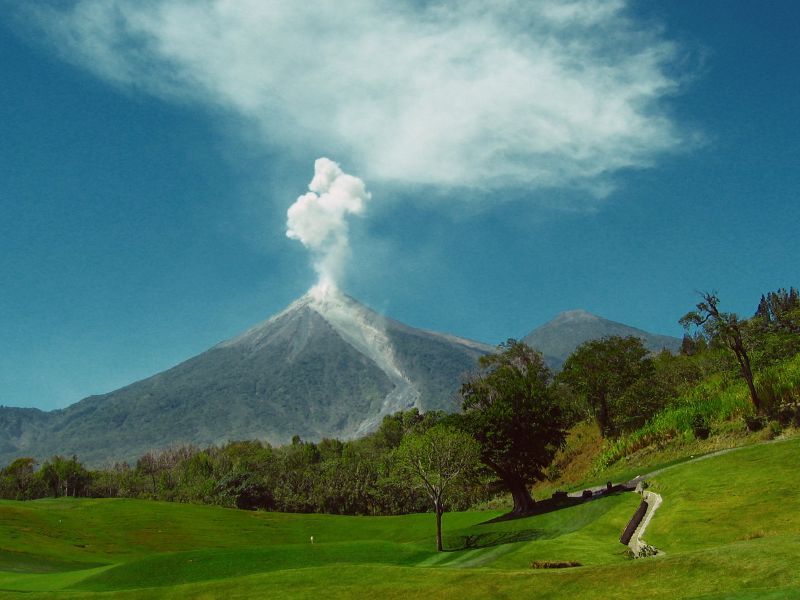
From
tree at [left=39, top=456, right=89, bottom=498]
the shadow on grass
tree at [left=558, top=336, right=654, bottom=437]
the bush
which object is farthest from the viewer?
tree at [left=39, top=456, right=89, bottom=498]

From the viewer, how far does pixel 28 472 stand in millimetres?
173250

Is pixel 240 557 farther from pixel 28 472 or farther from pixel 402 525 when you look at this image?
pixel 28 472

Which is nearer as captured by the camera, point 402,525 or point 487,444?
point 487,444

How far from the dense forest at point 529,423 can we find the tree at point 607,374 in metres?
0.17

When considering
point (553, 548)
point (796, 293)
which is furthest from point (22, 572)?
point (796, 293)

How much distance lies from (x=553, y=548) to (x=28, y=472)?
175m

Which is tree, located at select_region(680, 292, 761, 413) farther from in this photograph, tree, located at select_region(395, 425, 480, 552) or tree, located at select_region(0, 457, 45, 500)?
tree, located at select_region(0, 457, 45, 500)

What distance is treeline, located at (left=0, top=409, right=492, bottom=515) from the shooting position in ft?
440

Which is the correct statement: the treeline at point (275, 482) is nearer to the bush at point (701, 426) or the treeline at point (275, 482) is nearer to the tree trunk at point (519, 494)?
the tree trunk at point (519, 494)

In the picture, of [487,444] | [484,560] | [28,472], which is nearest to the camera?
[484,560]

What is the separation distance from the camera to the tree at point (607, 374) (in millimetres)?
87125

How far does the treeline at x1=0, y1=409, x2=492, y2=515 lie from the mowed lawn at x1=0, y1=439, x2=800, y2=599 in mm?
50371

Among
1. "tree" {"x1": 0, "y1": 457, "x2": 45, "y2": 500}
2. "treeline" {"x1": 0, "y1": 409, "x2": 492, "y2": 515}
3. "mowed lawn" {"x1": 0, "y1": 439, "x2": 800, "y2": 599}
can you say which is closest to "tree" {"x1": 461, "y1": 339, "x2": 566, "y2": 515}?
"mowed lawn" {"x1": 0, "y1": 439, "x2": 800, "y2": 599}

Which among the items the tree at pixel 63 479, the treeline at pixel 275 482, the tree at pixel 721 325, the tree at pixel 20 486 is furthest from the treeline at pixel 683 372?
the tree at pixel 20 486
